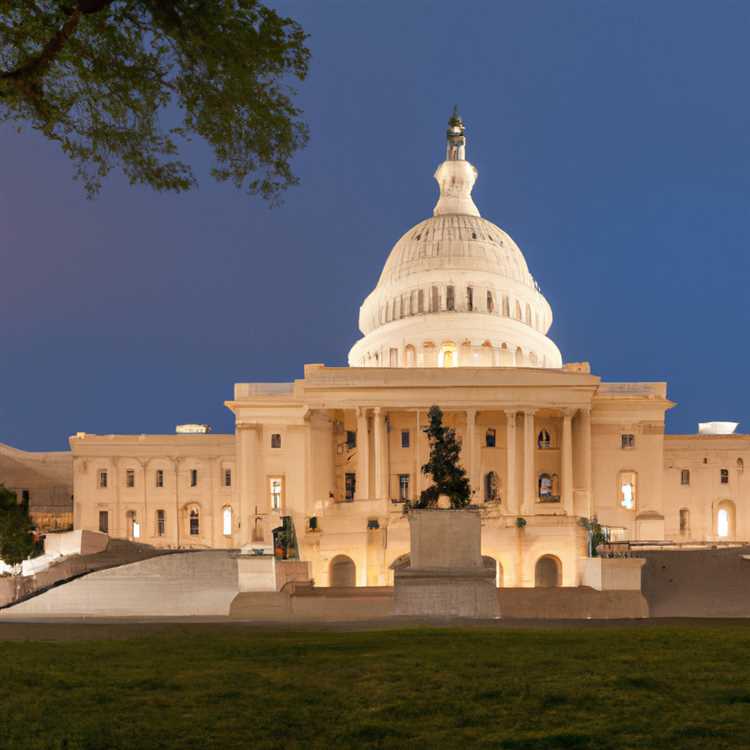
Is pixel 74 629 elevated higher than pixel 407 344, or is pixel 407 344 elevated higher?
pixel 407 344

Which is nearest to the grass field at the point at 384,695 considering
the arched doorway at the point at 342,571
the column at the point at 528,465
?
the arched doorway at the point at 342,571

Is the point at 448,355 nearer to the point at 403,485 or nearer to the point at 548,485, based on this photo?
the point at 403,485

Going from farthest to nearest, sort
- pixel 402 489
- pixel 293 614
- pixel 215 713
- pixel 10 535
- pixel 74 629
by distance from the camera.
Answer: pixel 402 489, pixel 10 535, pixel 293 614, pixel 74 629, pixel 215 713

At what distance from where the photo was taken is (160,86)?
15.2 m

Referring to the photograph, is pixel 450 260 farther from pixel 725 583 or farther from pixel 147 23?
pixel 147 23

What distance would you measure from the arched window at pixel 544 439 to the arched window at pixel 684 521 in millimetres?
16303

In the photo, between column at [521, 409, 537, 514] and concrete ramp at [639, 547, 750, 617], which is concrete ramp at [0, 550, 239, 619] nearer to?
concrete ramp at [639, 547, 750, 617]

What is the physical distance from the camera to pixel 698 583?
3716 centimetres

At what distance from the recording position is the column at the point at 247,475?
6069 centimetres

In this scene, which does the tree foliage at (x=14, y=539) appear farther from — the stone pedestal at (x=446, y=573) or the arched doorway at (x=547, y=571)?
the arched doorway at (x=547, y=571)

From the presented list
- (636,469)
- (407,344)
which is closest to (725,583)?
(636,469)

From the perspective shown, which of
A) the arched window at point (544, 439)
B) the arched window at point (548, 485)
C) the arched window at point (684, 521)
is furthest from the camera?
the arched window at point (684, 521)

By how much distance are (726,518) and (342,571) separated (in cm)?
3688

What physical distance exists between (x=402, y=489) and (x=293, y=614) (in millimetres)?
36411
